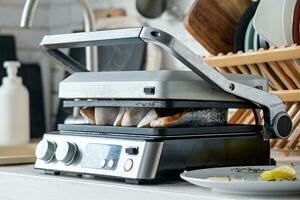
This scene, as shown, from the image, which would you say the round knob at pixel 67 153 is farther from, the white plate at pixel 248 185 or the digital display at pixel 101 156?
the white plate at pixel 248 185

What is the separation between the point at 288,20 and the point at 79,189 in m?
0.63

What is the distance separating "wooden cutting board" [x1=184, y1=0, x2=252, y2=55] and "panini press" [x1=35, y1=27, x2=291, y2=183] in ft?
1.48

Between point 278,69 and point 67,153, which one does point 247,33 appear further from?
point 67,153

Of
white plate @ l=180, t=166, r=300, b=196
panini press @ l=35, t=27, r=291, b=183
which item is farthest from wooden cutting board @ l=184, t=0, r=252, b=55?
white plate @ l=180, t=166, r=300, b=196

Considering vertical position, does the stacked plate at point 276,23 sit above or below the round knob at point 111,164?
above

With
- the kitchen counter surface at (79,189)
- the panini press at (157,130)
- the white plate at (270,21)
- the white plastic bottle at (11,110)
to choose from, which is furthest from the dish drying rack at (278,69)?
the white plastic bottle at (11,110)

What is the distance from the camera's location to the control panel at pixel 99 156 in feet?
3.23

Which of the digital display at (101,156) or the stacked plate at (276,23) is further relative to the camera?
the stacked plate at (276,23)

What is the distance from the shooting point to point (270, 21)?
1.46m

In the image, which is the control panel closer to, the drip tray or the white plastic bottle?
the drip tray

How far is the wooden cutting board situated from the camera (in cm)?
158

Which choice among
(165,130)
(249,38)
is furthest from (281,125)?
(249,38)

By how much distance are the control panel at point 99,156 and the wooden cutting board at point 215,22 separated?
21.3 inches

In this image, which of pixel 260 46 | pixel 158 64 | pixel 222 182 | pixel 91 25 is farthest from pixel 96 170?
pixel 158 64
